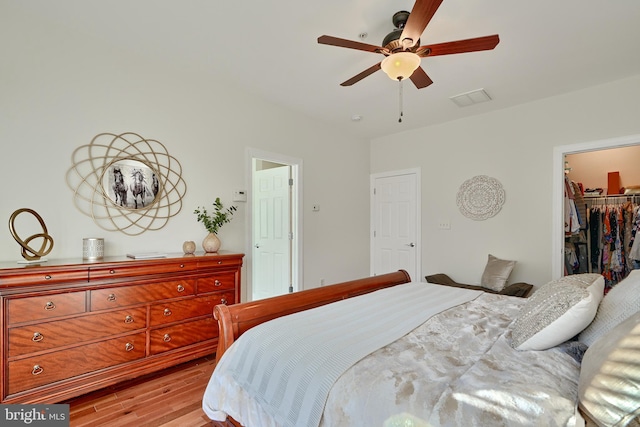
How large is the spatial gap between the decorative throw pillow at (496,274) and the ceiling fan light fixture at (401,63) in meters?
2.68

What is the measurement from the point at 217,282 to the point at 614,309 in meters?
2.64

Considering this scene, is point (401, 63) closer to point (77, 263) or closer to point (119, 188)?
point (119, 188)

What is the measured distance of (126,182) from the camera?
104 inches

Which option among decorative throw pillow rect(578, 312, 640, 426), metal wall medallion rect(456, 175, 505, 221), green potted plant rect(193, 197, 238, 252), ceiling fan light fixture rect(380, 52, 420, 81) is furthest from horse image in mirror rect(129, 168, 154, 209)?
metal wall medallion rect(456, 175, 505, 221)

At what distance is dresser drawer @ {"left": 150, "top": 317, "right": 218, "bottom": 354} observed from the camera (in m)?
→ 2.40

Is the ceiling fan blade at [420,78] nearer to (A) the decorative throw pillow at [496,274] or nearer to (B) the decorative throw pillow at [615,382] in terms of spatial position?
(B) the decorative throw pillow at [615,382]

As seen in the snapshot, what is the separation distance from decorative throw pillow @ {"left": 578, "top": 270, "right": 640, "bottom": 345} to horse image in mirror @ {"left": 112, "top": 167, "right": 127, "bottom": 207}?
3.21 metres

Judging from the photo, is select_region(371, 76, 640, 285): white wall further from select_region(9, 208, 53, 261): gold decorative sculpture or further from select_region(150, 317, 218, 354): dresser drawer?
select_region(9, 208, 53, 261): gold decorative sculpture

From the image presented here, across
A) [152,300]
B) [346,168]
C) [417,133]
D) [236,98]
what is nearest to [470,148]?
[417,133]

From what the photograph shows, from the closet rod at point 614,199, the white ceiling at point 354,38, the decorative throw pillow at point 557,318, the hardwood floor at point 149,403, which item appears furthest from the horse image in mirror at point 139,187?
the closet rod at point 614,199

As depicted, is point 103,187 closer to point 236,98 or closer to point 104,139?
point 104,139

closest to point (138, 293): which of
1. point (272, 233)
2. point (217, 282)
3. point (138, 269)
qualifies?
point (138, 269)

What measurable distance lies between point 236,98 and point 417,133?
271 centimetres

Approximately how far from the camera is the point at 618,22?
218cm
